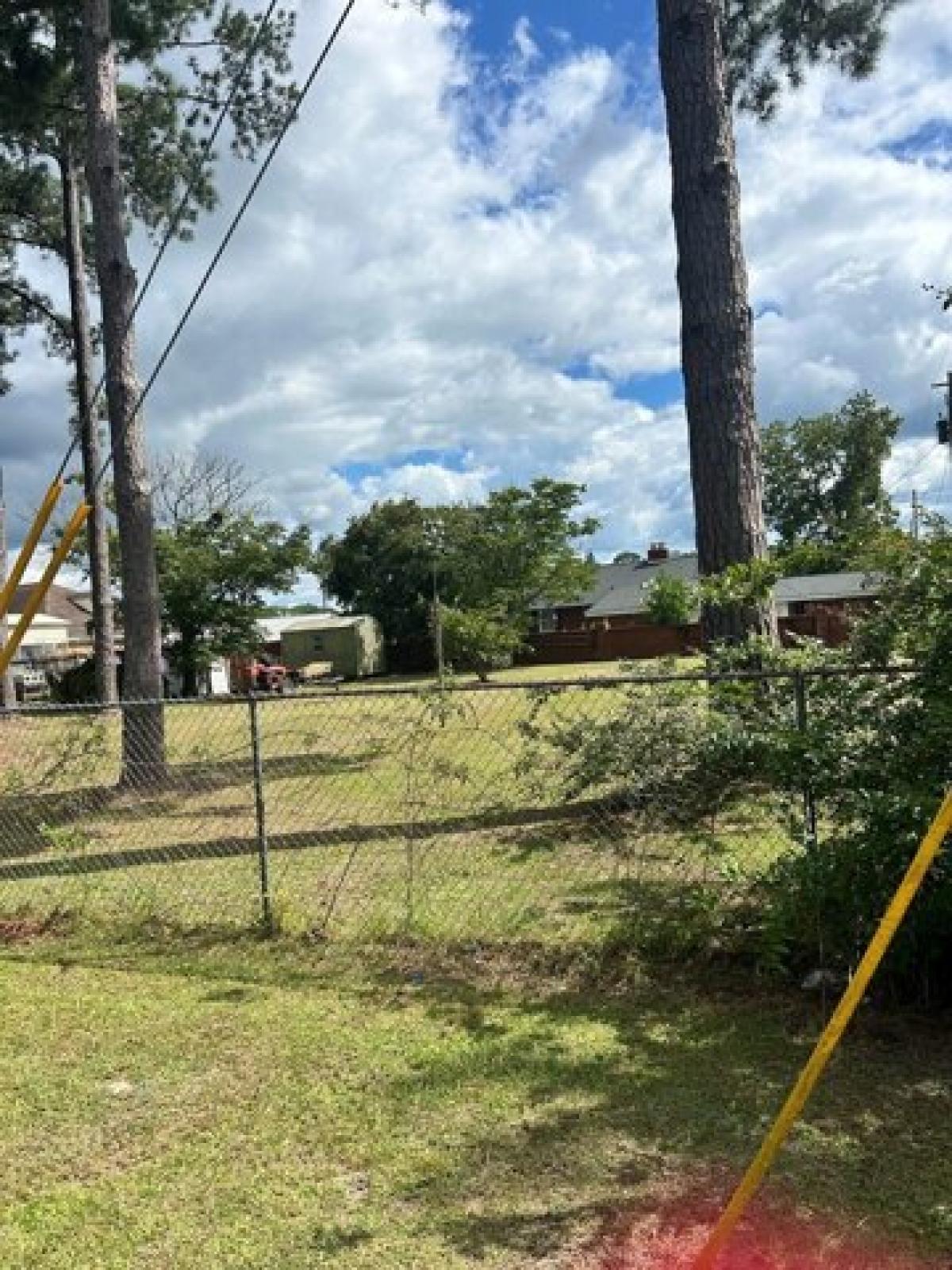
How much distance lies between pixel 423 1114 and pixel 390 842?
155 inches

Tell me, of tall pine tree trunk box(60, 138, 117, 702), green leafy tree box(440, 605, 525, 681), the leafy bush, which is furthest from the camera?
green leafy tree box(440, 605, 525, 681)

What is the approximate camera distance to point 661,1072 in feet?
12.1

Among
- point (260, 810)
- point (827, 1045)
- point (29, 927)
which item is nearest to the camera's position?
point (827, 1045)

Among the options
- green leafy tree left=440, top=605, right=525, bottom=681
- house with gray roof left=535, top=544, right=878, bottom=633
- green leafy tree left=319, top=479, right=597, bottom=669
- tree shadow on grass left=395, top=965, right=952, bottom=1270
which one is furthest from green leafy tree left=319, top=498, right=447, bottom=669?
tree shadow on grass left=395, top=965, right=952, bottom=1270

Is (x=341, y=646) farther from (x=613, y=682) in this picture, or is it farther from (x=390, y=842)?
(x=613, y=682)

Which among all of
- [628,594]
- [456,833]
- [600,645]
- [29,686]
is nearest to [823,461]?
[628,594]

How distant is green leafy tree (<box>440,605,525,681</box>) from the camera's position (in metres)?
31.4

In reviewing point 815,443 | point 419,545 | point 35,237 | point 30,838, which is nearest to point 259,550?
point 35,237

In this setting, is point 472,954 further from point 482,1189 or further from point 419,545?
point 419,545

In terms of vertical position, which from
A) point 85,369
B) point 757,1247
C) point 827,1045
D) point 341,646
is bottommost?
point 757,1247

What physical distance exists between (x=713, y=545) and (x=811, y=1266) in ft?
18.8

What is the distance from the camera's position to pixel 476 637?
103 ft

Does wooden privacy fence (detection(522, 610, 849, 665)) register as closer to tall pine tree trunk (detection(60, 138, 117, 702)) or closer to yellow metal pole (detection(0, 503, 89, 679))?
tall pine tree trunk (detection(60, 138, 117, 702))

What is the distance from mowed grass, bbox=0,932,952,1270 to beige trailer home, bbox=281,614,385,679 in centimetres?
3792
